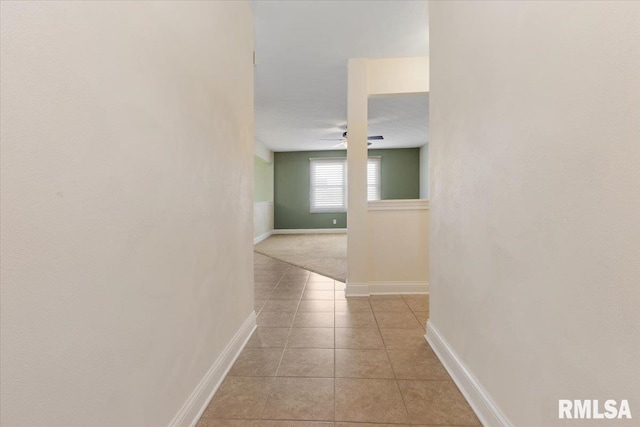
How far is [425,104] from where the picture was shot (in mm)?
4547

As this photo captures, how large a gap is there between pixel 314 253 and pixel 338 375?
387 centimetres

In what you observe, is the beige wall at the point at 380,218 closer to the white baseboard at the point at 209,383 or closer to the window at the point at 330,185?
the white baseboard at the point at 209,383

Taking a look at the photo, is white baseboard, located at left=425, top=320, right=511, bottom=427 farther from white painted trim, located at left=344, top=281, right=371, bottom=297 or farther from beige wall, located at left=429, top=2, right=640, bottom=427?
white painted trim, located at left=344, top=281, right=371, bottom=297

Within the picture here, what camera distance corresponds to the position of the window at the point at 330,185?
8.41 m

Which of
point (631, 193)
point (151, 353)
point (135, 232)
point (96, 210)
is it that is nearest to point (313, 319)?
point (151, 353)

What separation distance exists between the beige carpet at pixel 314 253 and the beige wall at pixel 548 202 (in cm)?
252

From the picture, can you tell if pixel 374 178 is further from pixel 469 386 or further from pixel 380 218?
pixel 469 386

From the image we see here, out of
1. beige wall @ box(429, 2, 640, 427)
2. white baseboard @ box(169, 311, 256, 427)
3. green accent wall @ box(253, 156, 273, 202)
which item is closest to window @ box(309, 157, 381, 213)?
green accent wall @ box(253, 156, 273, 202)

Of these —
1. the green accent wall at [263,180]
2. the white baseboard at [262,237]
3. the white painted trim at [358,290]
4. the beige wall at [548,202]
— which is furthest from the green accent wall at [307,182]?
the beige wall at [548,202]

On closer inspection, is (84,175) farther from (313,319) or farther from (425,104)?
(425,104)

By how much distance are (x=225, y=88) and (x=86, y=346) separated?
1419 mm

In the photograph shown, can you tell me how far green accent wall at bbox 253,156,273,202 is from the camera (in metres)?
7.50

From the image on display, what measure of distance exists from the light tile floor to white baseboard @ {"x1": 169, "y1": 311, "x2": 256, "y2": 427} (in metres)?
0.04

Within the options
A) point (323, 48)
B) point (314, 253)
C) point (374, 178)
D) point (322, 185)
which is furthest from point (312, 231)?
point (323, 48)
